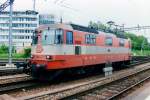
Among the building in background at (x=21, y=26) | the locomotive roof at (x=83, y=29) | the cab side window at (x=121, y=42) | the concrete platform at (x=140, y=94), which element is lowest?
the concrete platform at (x=140, y=94)

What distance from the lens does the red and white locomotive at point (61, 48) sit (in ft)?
55.6

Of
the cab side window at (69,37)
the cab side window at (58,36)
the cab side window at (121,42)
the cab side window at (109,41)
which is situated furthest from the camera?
the cab side window at (121,42)

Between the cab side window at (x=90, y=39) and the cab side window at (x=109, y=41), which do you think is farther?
the cab side window at (x=109, y=41)

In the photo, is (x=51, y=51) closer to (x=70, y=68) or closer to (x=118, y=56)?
(x=70, y=68)

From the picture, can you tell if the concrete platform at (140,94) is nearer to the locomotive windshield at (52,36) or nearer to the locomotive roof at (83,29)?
the locomotive windshield at (52,36)

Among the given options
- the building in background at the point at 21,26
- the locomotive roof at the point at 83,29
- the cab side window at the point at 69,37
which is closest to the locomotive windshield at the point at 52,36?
the cab side window at the point at 69,37

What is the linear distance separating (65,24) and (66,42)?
43.5 inches

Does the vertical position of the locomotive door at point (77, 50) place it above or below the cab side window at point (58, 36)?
below

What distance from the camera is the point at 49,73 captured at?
1725cm

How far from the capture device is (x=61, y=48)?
17.1 meters

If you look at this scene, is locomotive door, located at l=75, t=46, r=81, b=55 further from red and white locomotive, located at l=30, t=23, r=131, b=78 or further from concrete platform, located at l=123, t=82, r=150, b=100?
concrete platform, located at l=123, t=82, r=150, b=100

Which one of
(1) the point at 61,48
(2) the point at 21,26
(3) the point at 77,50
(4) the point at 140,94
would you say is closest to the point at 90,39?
(3) the point at 77,50

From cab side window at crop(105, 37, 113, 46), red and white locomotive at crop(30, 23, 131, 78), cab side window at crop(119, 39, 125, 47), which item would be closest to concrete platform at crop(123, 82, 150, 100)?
red and white locomotive at crop(30, 23, 131, 78)

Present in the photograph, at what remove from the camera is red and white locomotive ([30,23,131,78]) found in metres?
16.9
